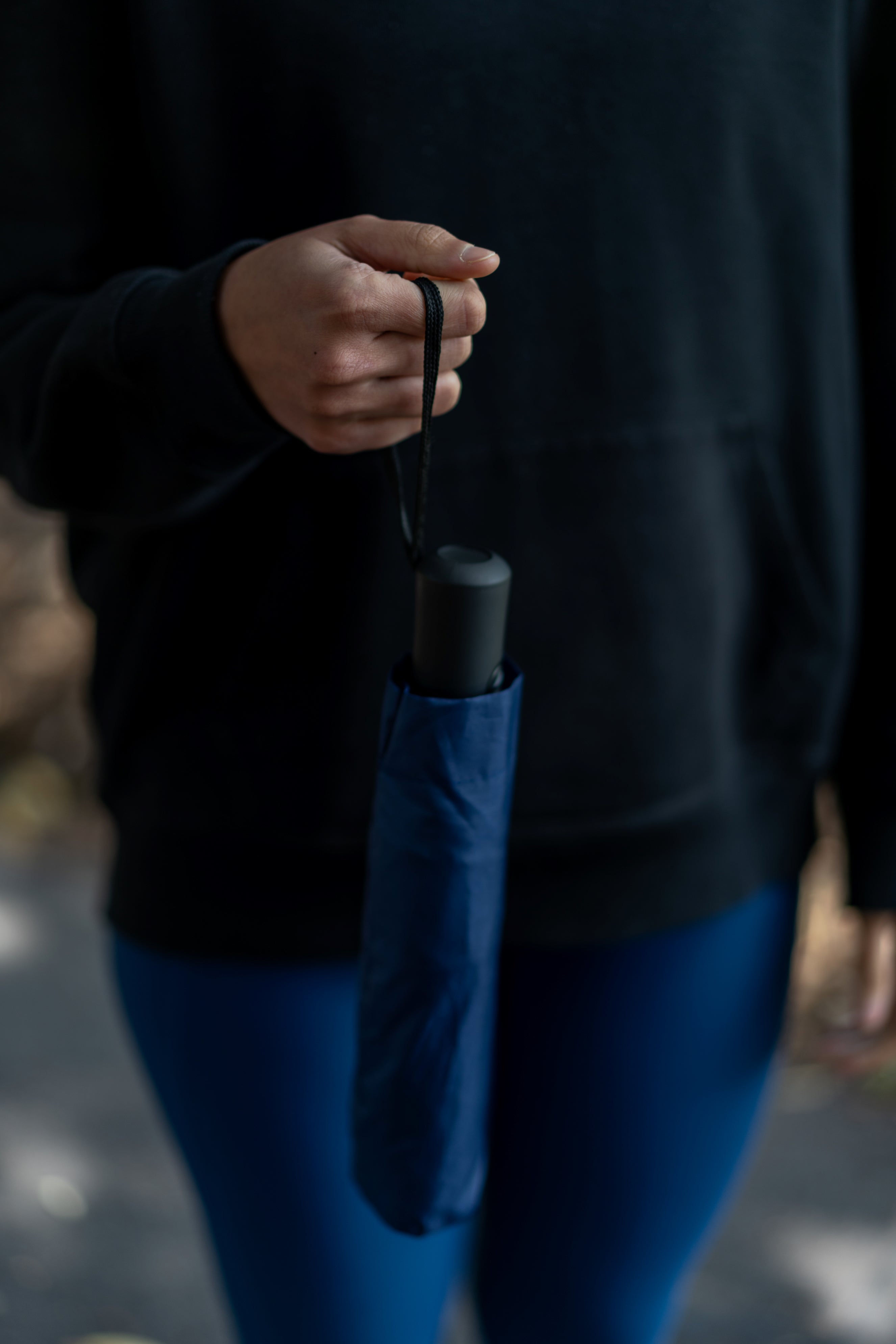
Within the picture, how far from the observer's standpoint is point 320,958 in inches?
29.4

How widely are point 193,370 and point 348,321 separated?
9 cm

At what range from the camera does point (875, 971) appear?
88 centimetres

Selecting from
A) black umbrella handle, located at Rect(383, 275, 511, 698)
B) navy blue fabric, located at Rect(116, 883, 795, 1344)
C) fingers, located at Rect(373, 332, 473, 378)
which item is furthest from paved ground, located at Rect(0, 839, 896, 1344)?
fingers, located at Rect(373, 332, 473, 378)

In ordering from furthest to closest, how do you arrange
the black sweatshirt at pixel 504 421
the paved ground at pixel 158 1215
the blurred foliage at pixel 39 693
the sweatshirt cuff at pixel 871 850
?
the blurred foliage at pixel 39 693
the paved ground at pixel 158 1215
the sweatshirt cuff at pixel 871 850
the black sweatshirt at pixel 504 421

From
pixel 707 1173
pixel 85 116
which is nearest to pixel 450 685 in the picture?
pixel 85 116

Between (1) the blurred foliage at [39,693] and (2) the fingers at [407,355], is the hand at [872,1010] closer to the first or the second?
(2) the fingers at [407,355]

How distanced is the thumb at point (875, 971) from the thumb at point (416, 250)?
0.59 m

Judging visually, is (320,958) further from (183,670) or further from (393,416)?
(393,416)

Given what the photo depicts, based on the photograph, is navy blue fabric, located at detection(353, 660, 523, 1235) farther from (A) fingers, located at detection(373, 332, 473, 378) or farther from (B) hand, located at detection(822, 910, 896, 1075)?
(B) hand, located at detection(822, 910, 896, 1075)

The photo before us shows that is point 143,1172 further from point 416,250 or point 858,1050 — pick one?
point 416,250

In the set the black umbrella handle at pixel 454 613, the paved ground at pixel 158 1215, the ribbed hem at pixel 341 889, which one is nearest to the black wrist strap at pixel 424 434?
the black umbrella handle at pixel 454 613

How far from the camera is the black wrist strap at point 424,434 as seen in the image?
17.4 inches

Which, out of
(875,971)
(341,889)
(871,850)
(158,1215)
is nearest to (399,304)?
(341,889)

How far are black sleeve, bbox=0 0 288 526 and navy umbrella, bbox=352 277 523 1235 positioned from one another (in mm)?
95
